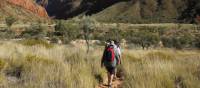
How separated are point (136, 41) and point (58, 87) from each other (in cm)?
5284

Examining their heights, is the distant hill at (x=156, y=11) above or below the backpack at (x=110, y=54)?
above

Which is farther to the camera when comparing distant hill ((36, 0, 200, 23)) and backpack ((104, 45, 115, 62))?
distant hill ((36, 0, 200, 23))

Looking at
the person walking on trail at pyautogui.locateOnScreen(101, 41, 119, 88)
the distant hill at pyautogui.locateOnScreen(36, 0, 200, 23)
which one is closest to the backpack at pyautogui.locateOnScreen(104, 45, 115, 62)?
the person walking on trail at pyautogui.locateOnScreen(101, 41, 119, 88)

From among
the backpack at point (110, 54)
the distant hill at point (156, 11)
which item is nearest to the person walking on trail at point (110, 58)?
the backpack at point (110, 54)

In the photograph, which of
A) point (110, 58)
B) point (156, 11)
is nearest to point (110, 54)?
point (110, 58)

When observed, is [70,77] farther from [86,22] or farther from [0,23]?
Result: [0,23]

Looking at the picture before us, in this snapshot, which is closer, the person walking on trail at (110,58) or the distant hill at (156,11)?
the person walking on trail at (110,58)

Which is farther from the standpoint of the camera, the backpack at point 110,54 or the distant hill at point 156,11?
the distant hill at point 156,11

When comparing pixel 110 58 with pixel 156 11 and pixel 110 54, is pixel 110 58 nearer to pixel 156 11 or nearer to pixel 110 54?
pixel 110 54

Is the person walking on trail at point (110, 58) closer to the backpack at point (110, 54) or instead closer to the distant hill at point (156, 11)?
the backpack at point (110, 54)

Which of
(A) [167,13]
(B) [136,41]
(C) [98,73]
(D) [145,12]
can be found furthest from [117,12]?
(C) [98,73]

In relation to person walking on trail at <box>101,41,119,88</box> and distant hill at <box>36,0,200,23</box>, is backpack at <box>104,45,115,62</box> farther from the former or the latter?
distant hill at <box>36,0,200,23</box>

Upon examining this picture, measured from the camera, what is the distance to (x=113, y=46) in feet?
34.8

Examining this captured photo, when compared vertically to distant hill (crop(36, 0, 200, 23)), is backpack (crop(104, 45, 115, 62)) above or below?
below
